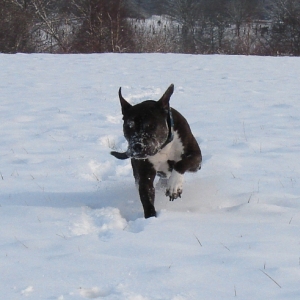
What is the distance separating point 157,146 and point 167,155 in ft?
1.05

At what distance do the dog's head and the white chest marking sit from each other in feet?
0.43

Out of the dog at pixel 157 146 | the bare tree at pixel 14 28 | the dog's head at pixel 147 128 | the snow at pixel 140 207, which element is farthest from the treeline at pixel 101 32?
the dog's head at pixel 147 128

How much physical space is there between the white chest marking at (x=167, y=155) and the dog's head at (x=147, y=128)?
0.43 ft

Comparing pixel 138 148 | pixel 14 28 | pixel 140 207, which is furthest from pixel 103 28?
pixel 138 148

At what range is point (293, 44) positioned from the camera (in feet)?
96.4

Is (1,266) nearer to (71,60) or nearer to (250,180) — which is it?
(250,180)

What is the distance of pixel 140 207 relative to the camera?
4223 millimetres

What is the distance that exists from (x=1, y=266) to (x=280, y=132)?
15.0 feet

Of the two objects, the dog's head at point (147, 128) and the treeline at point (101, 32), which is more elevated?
the dog's head at point (147, 128)

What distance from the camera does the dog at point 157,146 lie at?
370 centimetres

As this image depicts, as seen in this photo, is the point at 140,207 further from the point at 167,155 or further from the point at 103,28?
the point at 103,28

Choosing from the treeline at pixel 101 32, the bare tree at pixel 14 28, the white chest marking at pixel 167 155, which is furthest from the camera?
the bare tree at pixel 14 28

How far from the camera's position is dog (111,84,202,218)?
3.70 m

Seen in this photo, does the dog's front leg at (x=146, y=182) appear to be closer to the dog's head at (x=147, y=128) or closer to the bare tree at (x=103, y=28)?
the dog's head at (x=147, y=128)
